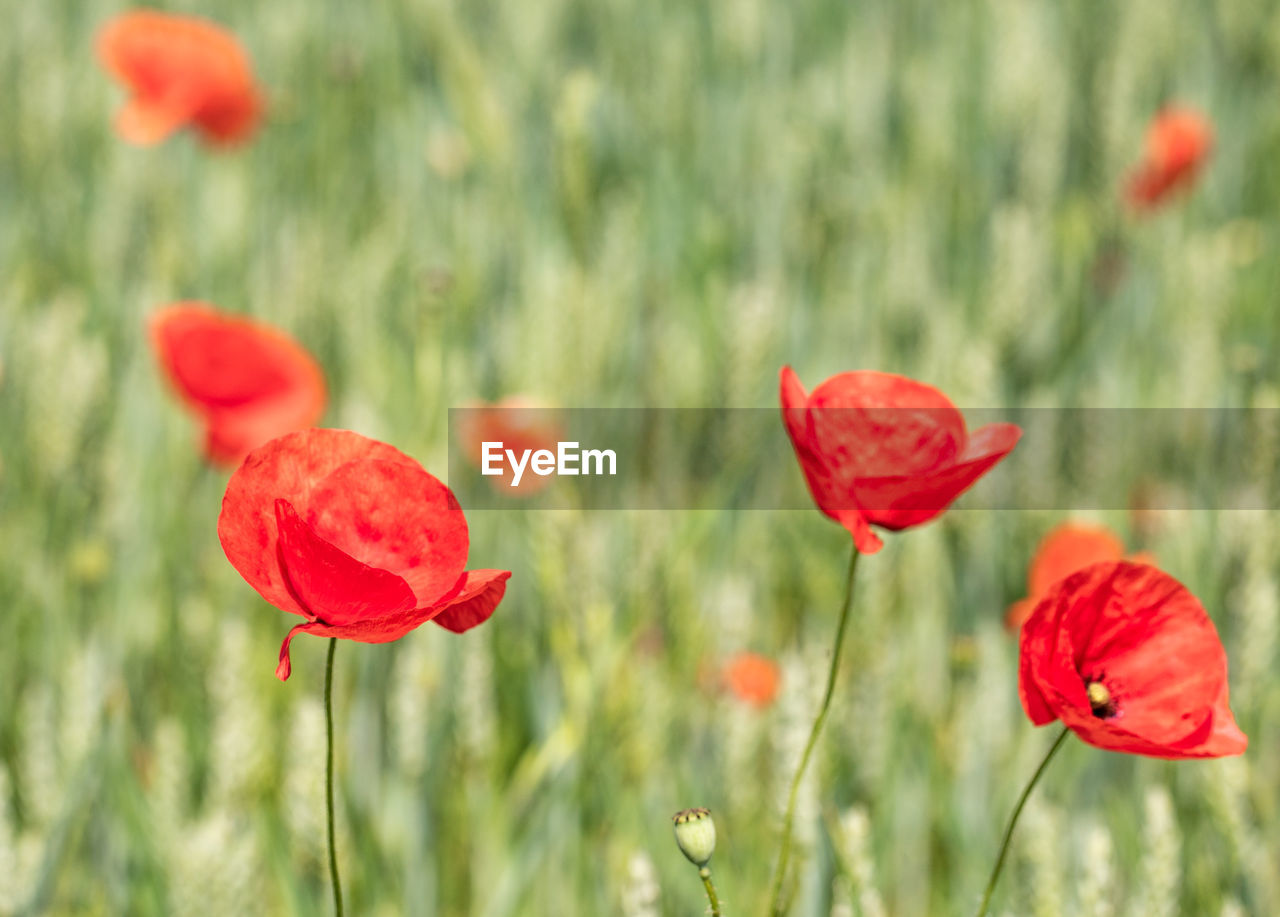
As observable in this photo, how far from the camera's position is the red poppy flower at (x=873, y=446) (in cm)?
28

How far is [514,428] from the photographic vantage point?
77cm

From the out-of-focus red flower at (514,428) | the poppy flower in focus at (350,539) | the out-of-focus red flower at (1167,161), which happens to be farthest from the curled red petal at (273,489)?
the out-of-focus red flower at (1167,161)

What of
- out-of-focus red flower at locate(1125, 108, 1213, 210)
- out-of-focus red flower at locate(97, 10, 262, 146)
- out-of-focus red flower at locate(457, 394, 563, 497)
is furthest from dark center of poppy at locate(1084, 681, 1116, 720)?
out-of-focus red flower at locate(1125, 108, 1213, 210)

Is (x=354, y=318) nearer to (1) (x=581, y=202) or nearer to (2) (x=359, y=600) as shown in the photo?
(1) (x=581, y=202)

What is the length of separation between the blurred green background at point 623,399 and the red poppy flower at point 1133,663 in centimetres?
6

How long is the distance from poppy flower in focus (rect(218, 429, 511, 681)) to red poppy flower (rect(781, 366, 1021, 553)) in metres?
0.09

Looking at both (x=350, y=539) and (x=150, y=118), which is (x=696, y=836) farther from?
(x=150, y=118)

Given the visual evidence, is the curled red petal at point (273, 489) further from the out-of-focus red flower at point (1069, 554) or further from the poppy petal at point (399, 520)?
the out-of-focus red flower at point (1069, 554)

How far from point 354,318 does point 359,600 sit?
2.49 ft

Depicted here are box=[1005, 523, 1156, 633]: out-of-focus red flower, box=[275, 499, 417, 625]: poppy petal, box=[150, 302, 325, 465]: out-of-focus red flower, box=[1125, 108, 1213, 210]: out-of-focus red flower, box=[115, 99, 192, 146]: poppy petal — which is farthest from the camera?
box=[1125, 108, 1213, 210]: out-of-focus red flower

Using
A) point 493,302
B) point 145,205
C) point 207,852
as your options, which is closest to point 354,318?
point 493,302

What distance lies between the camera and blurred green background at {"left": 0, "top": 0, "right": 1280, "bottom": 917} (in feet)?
1.70

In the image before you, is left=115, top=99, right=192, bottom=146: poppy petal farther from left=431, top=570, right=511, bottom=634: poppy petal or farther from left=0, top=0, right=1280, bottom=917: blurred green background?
left=431, top=570, right=511, bottom=634: poppy petal

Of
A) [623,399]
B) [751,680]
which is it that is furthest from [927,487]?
[623,399]
